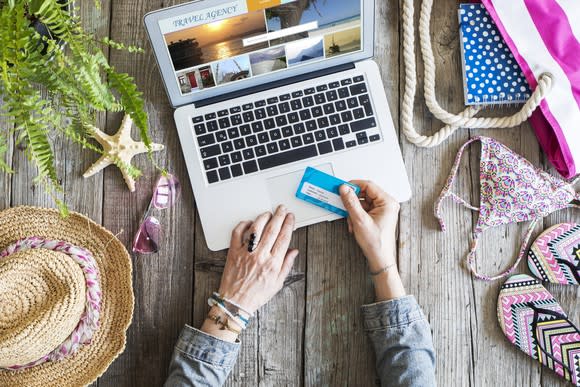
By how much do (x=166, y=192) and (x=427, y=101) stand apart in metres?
0.60

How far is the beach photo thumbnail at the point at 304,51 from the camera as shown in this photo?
3.46 feet

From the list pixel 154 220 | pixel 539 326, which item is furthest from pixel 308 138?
pixel 539 326

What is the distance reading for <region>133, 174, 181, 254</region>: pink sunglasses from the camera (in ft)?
3.75

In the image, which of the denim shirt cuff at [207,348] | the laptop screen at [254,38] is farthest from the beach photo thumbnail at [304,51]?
the denim shirt cuff at [207,348]

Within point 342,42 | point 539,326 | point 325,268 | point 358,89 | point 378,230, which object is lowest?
point 539,326

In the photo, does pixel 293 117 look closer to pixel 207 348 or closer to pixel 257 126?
pixel 257 126

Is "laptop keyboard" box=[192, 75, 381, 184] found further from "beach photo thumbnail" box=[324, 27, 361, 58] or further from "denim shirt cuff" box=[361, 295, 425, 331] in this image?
"denim shirt cuff" box=[361, 295, 425, 331]

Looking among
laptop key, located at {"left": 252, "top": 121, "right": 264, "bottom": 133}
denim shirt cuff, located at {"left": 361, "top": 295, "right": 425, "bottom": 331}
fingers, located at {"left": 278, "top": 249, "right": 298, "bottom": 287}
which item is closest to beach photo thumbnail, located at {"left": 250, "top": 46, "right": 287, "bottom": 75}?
laptop key, located at {"left": 252, "top": 121, "right": 264, "bottom": 133}

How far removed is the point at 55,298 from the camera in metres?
0.95

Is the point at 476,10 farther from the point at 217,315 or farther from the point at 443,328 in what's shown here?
the point at 217,315

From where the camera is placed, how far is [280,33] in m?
1.03

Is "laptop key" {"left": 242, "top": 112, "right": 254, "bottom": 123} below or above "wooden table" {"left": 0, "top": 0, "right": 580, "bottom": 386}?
above

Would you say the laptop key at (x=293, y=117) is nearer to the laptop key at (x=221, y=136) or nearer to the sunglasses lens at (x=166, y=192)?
the laptop key at (x=221, y=136)

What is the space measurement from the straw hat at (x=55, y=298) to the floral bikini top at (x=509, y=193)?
2.30 feet
